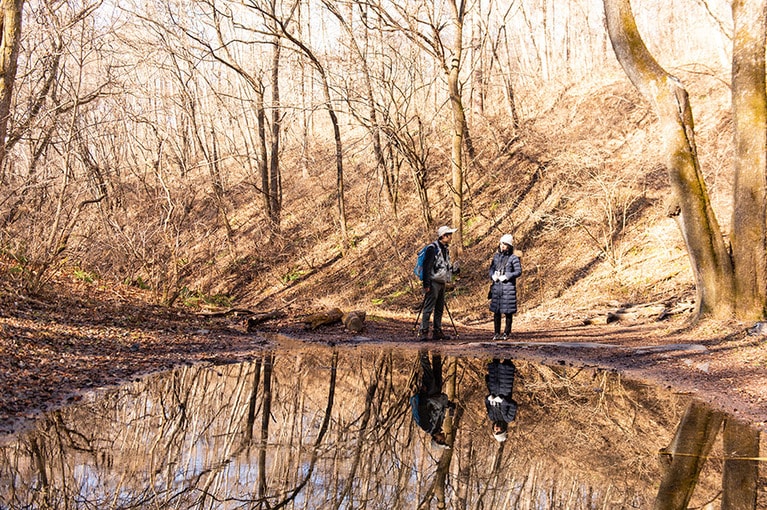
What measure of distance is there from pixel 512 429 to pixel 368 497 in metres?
2.10

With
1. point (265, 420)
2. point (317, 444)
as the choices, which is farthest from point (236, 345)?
point (317, 444)

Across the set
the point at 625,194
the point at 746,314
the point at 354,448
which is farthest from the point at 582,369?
the point at 625,194

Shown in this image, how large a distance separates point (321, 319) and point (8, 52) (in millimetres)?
7338

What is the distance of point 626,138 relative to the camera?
23.4 metres

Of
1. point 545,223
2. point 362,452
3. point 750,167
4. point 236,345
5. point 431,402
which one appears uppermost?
point 545,223

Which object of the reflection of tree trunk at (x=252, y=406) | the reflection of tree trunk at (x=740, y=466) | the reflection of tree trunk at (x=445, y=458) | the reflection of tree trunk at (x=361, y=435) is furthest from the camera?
the reflection of tree trunk at (x=252, y=406)

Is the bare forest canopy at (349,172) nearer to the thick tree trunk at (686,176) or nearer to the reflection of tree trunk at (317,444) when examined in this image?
the thick tree trunk at (686,176)

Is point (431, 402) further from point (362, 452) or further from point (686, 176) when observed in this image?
point (686, 176)

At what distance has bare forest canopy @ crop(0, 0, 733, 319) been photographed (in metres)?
14.1

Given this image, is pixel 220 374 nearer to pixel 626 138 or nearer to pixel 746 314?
pixel 746 314

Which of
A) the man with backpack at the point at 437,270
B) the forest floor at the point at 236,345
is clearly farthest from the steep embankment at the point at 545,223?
the man with backpack at the point at 437,270

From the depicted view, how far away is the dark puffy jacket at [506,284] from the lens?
11688 mm

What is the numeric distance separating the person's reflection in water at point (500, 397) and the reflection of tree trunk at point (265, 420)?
219cm

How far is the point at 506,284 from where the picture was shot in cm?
1181
